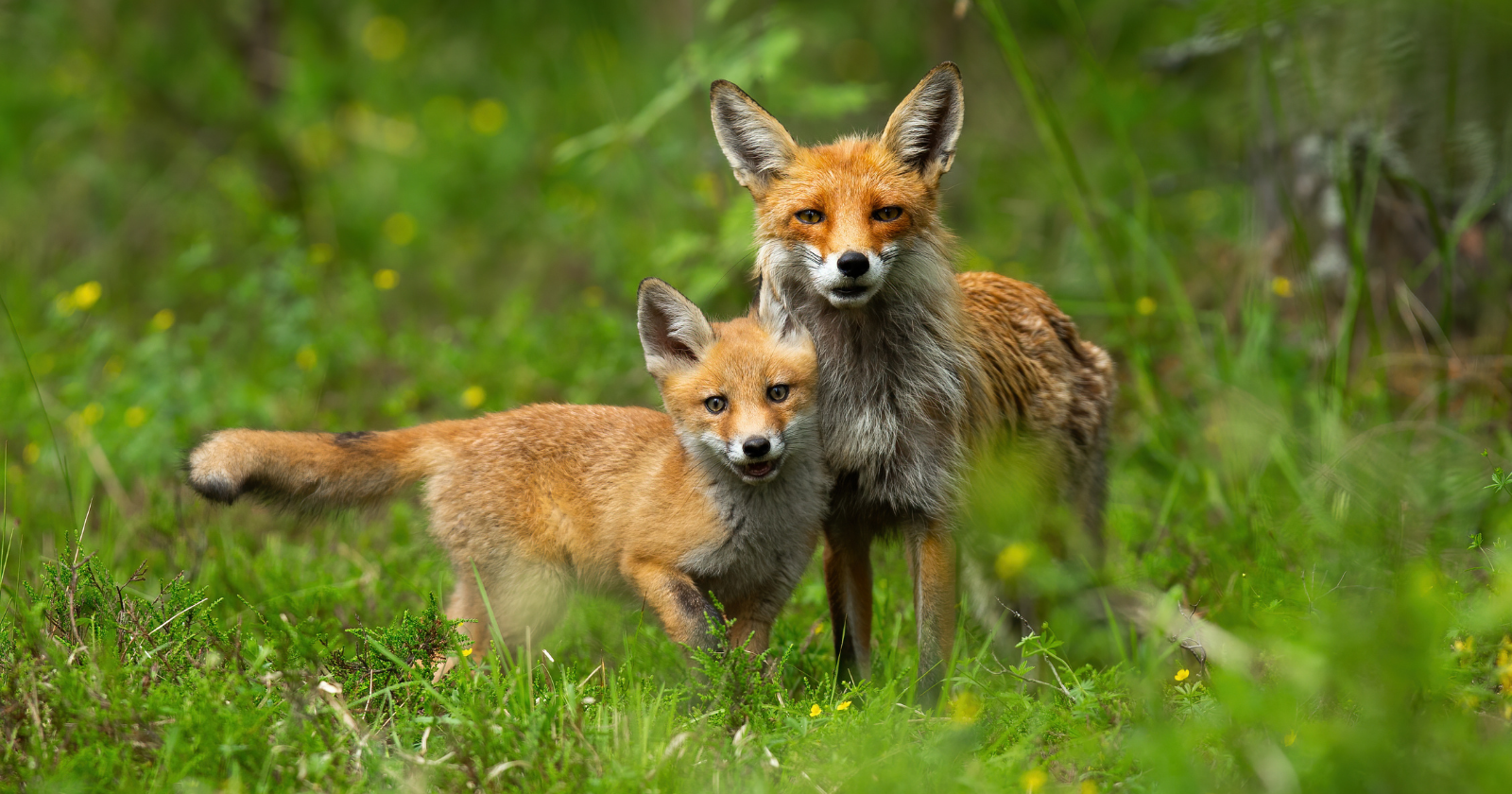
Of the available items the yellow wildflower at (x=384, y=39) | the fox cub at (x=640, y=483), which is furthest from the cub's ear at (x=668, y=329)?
the yellow wildflower at (x=384, y=39)

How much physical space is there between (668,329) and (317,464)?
4.16 ft

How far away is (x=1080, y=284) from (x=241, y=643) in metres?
4.70

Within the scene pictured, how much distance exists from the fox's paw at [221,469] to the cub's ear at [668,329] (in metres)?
1.34

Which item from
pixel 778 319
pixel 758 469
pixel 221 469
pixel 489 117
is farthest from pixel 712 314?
pixel 489 117

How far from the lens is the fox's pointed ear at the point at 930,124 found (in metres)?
3.82

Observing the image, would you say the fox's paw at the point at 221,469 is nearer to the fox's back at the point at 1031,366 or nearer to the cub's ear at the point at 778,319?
the cub's ear at the point at 778,319

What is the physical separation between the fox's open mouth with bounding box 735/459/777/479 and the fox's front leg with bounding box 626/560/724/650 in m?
0.42

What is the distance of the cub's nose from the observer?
3416 millimetres

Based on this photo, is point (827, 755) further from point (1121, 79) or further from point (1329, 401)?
point (1121, 79)

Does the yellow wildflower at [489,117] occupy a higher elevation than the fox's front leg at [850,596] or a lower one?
higher

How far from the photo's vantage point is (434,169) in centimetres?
919

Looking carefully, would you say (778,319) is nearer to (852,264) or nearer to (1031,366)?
(852,264)

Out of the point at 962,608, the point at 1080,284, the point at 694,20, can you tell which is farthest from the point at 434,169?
the point at 962,608

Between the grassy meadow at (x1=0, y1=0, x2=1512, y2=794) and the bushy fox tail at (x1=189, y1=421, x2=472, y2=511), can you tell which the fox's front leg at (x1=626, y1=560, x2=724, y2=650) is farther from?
the bushy fox tail at (x1=189, y1=421, x2=472, y2=511)
